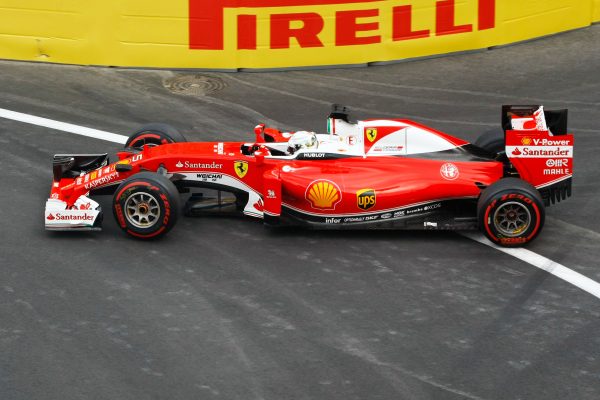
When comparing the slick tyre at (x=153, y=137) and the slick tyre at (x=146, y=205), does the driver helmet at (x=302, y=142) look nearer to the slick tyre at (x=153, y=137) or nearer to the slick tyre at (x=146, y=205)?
the slick tyre at (x=146, y=205)

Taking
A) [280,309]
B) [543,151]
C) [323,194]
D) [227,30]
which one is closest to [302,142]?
[323,194]

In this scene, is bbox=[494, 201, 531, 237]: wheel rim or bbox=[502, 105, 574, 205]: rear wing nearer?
bbox=[494, 201, 531, 237]: wheel rim

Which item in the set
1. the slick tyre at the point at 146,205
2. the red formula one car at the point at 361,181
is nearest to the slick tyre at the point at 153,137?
the red formula one car at the point at 361,181

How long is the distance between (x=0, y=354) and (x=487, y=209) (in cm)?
550

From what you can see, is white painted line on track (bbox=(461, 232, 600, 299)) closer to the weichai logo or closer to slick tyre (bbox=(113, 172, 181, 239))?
slick tyre (bbox=(113, 172, 181, 239))

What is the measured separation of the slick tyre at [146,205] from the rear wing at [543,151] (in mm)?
3965

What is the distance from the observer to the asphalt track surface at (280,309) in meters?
10.2

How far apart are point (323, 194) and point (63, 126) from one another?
5130 millimetres

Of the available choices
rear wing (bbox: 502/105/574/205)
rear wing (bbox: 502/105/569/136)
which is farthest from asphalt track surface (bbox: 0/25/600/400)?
rear wing (bbox: 502/105/569/136)

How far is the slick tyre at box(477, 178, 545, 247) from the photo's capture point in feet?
40.6

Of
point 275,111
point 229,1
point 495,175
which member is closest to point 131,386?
point 495,175

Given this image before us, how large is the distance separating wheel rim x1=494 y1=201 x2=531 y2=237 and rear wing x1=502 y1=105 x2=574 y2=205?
0.61 metres

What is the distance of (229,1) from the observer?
1753 cm

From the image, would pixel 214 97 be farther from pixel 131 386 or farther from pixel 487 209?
pixel 131 386
